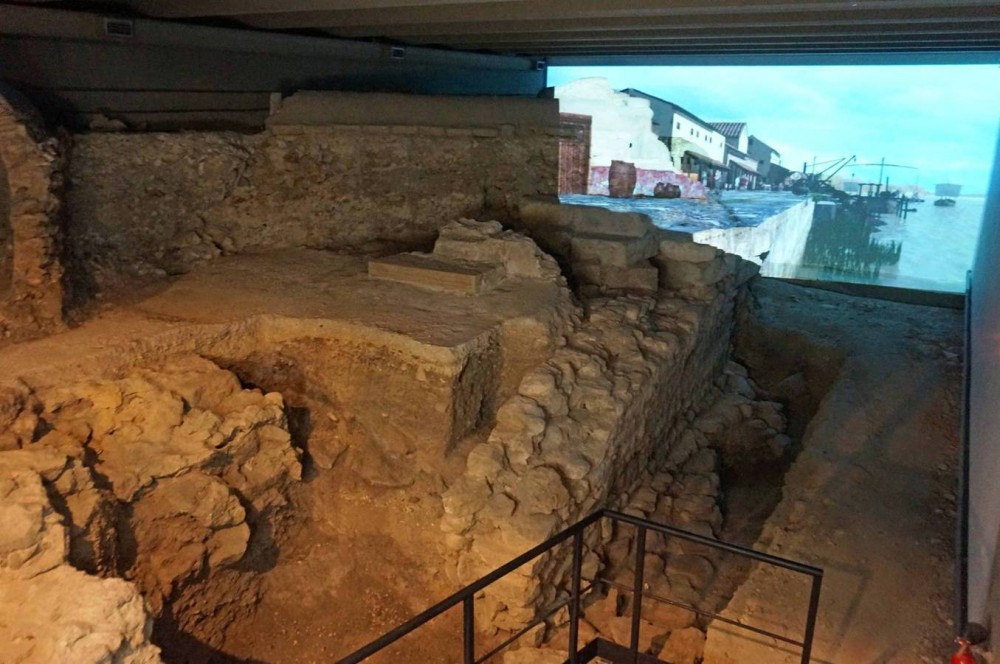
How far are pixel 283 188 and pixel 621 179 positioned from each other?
248 inches

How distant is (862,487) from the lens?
469 cm

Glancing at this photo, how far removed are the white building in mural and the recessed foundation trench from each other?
4423 millimetres

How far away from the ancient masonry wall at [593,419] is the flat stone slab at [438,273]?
73 centimetres

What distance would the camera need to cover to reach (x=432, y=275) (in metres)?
5.01

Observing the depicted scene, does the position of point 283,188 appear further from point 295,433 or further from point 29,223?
point 295,433

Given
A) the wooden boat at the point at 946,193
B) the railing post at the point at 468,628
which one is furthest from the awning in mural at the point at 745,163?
the railing post at the point at 468,628

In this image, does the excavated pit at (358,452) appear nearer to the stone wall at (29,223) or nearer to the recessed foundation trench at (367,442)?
the recessed foundation trench at (367,442)

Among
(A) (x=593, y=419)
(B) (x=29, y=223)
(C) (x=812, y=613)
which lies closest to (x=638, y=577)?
(C) (x=812, y=613)

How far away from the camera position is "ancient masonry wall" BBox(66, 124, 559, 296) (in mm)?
4820

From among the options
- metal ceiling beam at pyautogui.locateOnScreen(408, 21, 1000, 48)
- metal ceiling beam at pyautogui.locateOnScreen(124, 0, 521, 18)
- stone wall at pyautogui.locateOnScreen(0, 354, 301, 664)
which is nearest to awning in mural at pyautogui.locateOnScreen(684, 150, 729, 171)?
metal ceiling beam at pyautogui.locateOnScreen(408, 21, 1000, 48)

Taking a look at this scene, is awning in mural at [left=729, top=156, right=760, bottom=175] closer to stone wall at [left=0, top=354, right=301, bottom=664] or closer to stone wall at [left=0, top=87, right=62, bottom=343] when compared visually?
stone wall at [left=0, top=354, right=301, bottom=664]

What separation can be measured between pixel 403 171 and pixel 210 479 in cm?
350

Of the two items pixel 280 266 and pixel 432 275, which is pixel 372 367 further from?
pixel 280 266

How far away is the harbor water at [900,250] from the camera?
9086 mm
